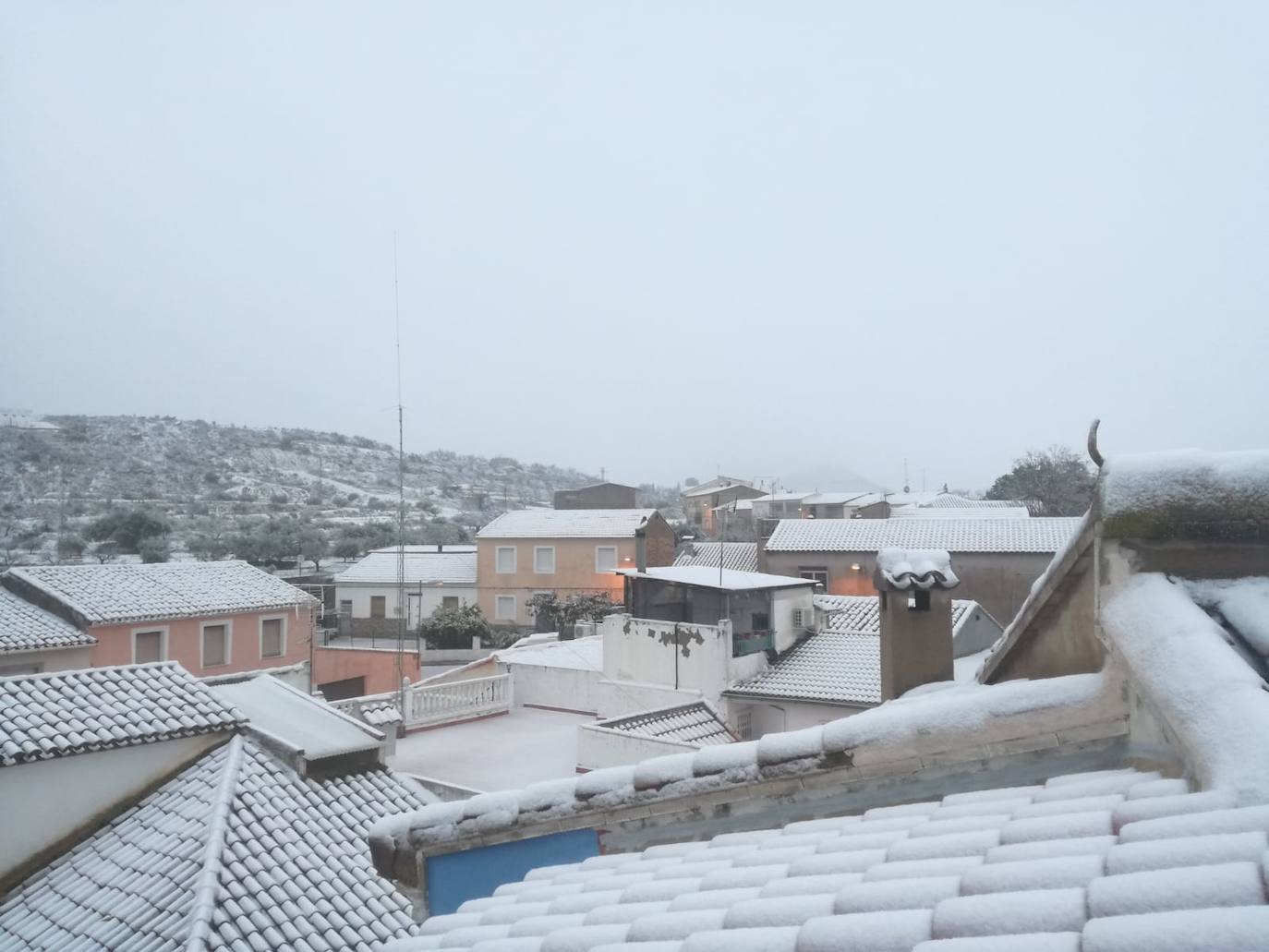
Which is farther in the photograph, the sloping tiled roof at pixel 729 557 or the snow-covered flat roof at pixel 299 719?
the sloping tiled roof at pixel 729 557

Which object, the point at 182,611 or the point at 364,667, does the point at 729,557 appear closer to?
the point at 364,667

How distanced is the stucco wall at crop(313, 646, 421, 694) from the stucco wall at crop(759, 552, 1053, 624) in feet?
48.3

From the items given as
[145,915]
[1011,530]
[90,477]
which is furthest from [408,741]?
[90,477]

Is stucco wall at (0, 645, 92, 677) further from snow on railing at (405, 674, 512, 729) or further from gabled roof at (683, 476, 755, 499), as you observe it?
gabled roof at (683, 476, 755, 499)

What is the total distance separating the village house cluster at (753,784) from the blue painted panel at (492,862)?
0.02 m

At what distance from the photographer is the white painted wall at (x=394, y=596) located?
3666 centimetres

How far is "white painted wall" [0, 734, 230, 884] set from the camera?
708 centimetres

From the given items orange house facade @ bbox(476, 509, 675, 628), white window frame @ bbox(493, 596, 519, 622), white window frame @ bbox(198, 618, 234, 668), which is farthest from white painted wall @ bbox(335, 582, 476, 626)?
white window frame @ bbox(198, 618, 234, 668)

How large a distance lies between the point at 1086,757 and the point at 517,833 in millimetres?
2544

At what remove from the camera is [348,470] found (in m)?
94.5

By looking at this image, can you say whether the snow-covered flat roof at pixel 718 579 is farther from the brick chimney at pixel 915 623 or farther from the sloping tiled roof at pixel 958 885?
the sloping tiled roof at pixel 958 885

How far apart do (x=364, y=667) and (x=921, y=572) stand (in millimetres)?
20019

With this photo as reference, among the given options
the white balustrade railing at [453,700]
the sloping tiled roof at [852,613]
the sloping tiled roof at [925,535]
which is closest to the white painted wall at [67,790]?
the white balustrade railing at [453,700]

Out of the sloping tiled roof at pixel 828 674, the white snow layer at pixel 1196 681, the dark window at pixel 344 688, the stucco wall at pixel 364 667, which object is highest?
the white snow layer at pixel 1196 681
